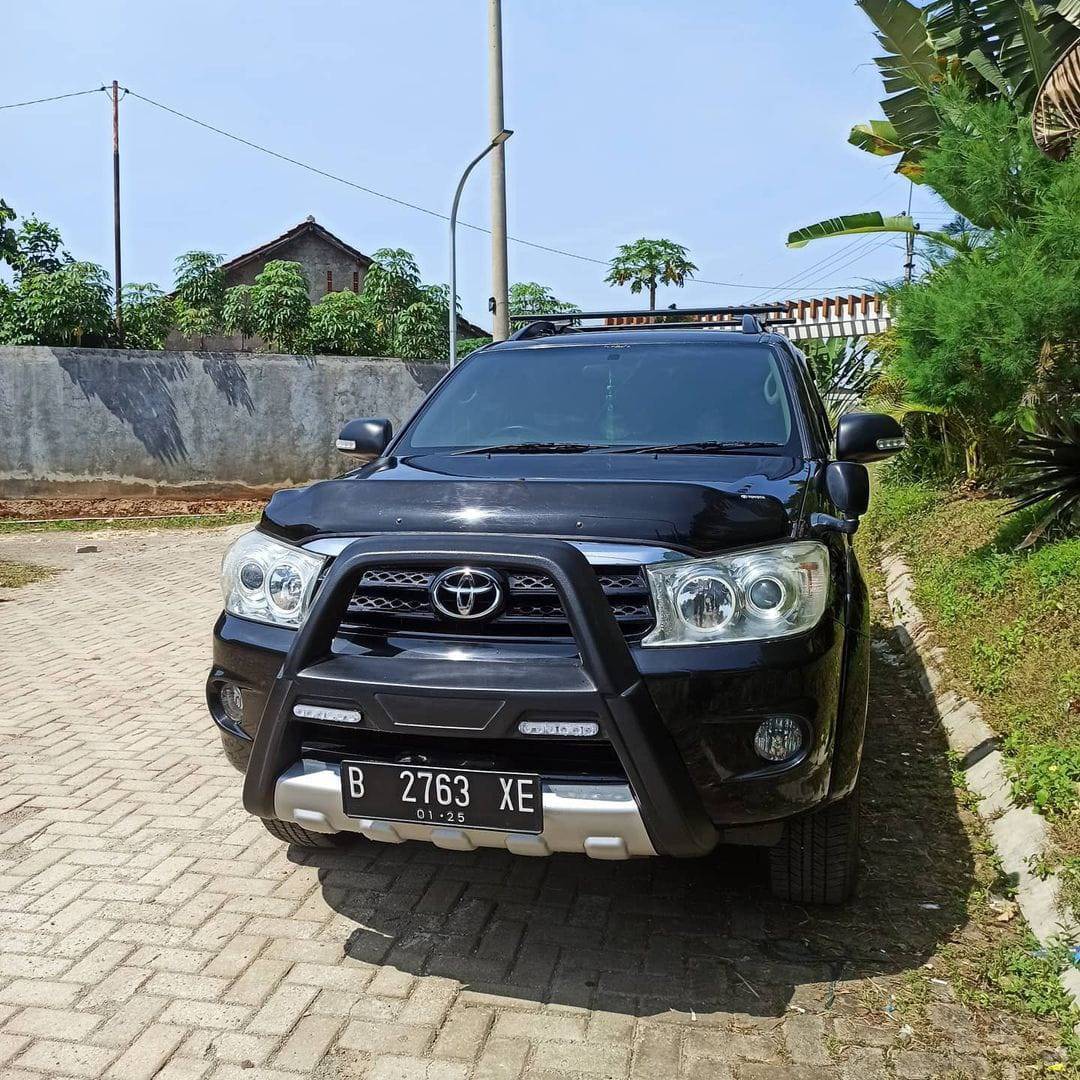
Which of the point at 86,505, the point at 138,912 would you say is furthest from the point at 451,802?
the point at 86,505

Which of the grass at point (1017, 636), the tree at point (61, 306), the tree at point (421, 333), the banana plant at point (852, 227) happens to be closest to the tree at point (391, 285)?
the tree at point (421, 333)

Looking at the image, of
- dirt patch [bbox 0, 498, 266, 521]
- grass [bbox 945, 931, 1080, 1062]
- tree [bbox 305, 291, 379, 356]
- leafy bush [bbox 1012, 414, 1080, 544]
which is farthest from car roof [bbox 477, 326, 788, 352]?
tree [bbox 305, 291, 379, 356]

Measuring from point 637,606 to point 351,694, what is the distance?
2.50 ft

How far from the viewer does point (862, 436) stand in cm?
396

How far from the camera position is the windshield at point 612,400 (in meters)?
3.89

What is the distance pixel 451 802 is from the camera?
276cm

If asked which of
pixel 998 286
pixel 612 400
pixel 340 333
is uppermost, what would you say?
pixel 340 333

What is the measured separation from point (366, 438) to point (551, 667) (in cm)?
201

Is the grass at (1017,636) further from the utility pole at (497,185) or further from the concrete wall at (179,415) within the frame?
the concrete wall at (179,415)

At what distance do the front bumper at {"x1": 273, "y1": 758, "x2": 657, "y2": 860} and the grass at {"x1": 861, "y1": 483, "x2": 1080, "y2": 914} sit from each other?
1406mm

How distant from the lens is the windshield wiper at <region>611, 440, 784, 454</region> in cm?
360

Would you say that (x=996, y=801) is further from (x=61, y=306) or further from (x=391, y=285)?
(x=391, y=285)

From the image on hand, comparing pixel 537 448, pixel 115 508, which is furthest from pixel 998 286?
pixel 115 508

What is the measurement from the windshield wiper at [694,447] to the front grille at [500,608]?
943 millimetres
